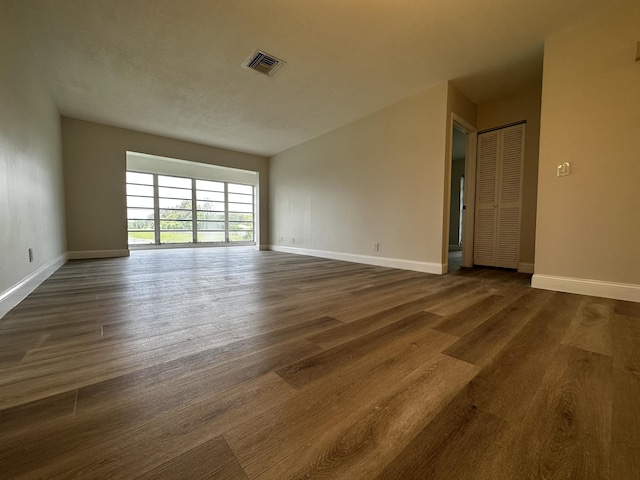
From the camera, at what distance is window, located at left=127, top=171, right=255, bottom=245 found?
21.3 ft

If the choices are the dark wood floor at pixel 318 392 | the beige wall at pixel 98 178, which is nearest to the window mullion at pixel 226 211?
the beige wall at pixel 98 178

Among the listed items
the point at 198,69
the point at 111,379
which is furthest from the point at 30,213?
the point at 111,379

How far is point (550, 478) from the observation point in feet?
1.93

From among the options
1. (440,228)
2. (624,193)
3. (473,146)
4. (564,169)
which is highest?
(473,146)

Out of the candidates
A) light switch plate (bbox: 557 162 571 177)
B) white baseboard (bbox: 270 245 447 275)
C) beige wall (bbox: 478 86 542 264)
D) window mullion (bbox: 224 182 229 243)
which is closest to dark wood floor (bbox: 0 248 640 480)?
light switch plate (bbox: 557 162 571 177)

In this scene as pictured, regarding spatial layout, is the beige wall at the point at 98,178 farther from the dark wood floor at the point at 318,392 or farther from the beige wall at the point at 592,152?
the beige wall at the point at 592,152

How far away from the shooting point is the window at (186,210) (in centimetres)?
650

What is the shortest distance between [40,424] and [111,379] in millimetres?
224

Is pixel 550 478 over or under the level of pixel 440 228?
under

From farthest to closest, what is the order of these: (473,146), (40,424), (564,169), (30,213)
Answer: (473,146)
(30,213)
(564,169)
(40,424)

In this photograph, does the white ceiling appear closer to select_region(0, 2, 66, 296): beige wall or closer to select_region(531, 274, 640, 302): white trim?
select_region(0, 2, 66, 296): beige wall

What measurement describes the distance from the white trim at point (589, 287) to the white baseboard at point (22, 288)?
14.0ft

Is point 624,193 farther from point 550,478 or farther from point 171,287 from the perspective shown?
point 171,287

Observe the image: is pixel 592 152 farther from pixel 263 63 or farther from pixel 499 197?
pixel 263 63
